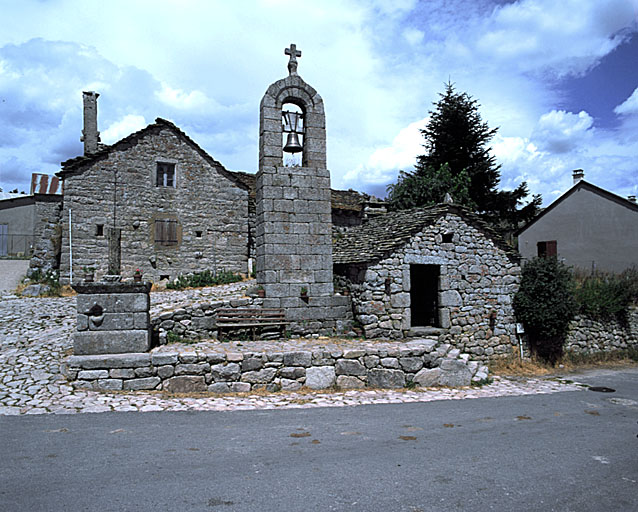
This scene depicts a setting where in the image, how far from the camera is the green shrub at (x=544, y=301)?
12.3 m

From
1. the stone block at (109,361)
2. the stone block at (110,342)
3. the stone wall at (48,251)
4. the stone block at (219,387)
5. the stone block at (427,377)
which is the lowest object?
the stone block at (427,377)

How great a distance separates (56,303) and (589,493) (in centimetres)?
1324

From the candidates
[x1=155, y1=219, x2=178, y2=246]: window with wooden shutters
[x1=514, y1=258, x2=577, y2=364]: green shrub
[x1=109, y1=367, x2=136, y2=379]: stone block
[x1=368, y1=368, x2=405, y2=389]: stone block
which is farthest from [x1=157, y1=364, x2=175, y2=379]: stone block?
[x1=155, y1=219, x2=178, y2=246]: window with wooden shutters

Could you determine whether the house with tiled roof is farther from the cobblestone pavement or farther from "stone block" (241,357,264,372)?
"stone block" (241,357,264,372)

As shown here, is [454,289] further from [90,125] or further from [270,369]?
[90,125]

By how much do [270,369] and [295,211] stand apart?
3.55 metres

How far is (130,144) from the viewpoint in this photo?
17000mm

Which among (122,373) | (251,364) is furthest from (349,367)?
(122,373)

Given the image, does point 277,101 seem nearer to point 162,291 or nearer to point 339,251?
point 339,251

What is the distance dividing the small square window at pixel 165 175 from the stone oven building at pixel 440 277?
839cm

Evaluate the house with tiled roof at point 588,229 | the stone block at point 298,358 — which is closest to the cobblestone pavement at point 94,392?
the stone block at point 298,358

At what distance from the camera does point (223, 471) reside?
4.23 m

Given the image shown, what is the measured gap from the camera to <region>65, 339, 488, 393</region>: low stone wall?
23.4 feet

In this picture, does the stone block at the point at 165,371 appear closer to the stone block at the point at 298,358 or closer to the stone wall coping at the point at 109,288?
the stone wall coping at the point at 109,288
